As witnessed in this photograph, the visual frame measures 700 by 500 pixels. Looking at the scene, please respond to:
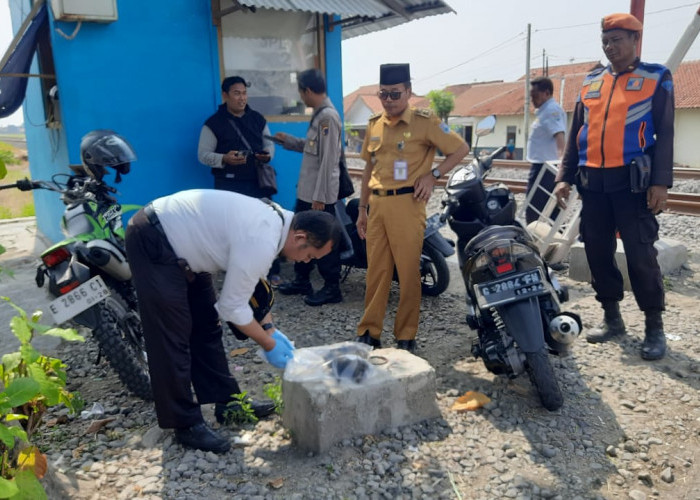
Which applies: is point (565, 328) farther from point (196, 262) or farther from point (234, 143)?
point (234, 143)

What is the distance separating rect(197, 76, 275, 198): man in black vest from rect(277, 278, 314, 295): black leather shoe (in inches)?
37.2

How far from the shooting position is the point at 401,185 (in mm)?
3857

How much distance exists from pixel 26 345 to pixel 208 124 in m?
3.39

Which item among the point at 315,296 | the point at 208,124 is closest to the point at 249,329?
the point at 315,296

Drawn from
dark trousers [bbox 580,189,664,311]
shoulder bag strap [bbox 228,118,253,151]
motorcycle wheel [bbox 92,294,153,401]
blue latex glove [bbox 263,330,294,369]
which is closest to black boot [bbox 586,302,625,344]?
dark trousers [bbox 580,189,664,311]

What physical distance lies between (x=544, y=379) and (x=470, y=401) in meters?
0.45

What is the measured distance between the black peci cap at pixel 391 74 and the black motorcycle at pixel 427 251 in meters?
1.33

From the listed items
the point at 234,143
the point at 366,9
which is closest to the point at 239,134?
the point at 234,143

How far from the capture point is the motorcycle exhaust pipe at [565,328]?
10.4 ft

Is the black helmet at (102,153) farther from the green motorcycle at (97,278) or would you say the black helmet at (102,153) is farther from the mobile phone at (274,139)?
the mobile phone at (274,139)

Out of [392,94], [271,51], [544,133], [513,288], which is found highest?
[271,51]

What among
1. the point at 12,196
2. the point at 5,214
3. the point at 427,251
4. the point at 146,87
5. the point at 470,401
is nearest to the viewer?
the point at 470,401

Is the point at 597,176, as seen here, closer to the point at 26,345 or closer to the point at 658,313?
the point at 658,313

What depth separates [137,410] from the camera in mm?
3354
